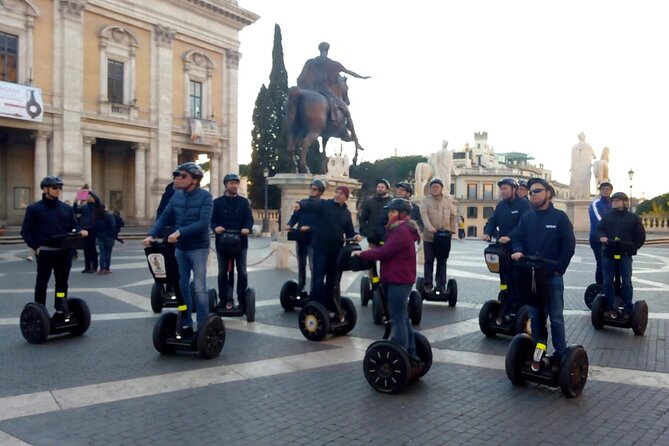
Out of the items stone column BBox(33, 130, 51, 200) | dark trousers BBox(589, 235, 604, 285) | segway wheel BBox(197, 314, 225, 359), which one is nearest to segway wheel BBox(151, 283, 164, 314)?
segway wheel BBox(197, 314, 225, 359)

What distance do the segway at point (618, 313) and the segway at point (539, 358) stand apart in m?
2.93

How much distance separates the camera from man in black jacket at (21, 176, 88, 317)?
24.2 ft

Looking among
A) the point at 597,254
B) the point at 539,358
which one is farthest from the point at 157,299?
the point at 597,254

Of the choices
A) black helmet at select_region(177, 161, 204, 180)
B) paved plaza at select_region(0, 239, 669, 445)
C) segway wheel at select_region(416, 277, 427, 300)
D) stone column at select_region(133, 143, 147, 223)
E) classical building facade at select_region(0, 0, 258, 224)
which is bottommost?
paved plaza at select_region(0, 239, 669, 445)

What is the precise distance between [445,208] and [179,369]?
5487mm

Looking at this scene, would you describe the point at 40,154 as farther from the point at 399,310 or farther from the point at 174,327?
the point at 399,310

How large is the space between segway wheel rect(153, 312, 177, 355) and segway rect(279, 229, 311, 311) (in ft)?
9.84

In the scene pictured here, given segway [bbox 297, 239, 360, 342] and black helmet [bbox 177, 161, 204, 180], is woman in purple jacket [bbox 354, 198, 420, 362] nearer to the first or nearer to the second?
segway [bbox 297, 239, 360, 342]

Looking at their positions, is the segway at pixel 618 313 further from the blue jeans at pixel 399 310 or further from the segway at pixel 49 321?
the segway at pixel 49 321

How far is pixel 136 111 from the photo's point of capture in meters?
38.7

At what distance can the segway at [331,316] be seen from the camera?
741cm

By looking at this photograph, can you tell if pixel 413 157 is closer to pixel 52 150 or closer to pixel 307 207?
pixel 52 150

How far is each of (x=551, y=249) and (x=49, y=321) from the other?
5757mm

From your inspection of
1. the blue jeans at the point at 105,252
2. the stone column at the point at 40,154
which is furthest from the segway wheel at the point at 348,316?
the stone column at the point at 40,154
